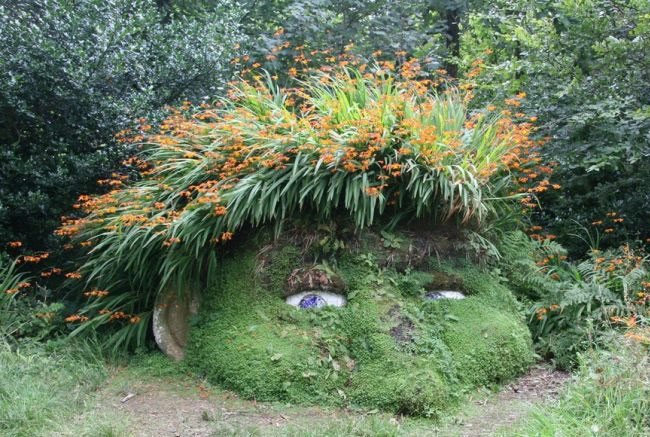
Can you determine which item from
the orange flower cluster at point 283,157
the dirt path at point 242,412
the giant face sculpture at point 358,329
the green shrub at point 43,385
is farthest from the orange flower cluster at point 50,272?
the giant face sculpture at point 358,329

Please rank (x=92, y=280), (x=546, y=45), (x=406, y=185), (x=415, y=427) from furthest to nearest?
(x=546, y=45) < (x=92, y=280) < (x=406, y=185) < (x=415, y=427)

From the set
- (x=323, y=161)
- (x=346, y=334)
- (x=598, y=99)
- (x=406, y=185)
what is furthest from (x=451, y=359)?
(x=598, y=99)

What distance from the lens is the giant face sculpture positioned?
4.81 meters

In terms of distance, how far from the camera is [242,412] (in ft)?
15.3

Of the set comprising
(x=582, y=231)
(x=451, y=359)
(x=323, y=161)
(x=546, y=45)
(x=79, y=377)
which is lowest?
(x=79, y=377)

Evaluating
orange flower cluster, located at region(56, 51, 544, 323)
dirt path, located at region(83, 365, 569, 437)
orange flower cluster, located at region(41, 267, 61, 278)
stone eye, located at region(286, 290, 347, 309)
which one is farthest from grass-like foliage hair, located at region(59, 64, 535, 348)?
dirt path, located at region(83, 365, 569, 437)

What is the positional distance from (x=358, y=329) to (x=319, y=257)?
2.34ft

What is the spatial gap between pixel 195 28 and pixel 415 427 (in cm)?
492

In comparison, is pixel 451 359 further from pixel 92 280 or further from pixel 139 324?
pixel 92 280

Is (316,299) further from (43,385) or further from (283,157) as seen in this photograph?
(43,385)

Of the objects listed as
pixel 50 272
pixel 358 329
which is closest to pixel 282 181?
pixel 358 329

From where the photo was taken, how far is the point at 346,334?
506 centimetres

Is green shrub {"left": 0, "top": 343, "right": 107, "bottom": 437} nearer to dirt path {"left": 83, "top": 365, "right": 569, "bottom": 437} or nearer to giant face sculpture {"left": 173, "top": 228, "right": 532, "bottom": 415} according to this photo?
dirt path {"left": 83, "top": 365, "right": 569, "bottom": 437}

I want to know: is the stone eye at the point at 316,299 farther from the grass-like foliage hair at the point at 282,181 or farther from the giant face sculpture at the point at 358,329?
the grass-like foliage hair at the point at 282,181
